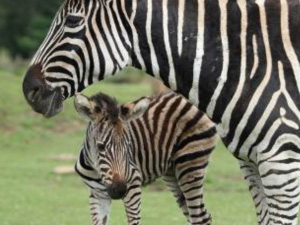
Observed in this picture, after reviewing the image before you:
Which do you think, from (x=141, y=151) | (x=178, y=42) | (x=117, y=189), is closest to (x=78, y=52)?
(x=178, y=42)

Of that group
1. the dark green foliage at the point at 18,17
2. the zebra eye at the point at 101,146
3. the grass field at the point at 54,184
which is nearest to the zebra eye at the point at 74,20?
the zebra eye at the point at 101,146

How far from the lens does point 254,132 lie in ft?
20.0

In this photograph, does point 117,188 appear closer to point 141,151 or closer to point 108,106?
point 108,106

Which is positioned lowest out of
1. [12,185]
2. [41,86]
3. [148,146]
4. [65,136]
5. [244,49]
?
[65,136]

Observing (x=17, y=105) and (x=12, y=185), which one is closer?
(x=12, y=185)

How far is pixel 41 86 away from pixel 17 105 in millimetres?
19241

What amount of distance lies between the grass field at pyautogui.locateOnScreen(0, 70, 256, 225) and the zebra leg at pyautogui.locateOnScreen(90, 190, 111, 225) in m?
2.92

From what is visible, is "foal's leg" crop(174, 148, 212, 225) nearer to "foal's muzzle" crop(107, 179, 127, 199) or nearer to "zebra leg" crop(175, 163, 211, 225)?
"zebra leg" crop(175, 163, 211, 225)

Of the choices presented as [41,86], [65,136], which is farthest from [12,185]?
[41,86]

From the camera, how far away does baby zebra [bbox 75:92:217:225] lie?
29.6 ft

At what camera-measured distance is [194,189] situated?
9.62 meters

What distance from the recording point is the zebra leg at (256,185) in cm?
677

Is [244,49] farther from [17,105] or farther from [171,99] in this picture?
[17,105]

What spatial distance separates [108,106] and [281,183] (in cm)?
358
